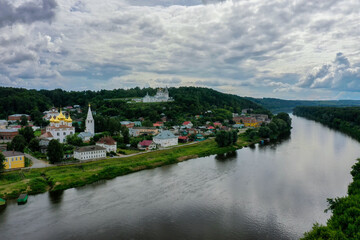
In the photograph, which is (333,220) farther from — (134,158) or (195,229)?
(134,158)

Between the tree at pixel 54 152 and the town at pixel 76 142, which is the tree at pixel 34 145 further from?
the tree at pixel 54 152

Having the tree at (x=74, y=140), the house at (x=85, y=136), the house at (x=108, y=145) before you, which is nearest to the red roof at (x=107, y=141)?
the house at (x=108, y=145)

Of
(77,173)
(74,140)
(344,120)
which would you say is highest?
(344,120)

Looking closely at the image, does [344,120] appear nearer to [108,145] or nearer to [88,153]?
[108,145]

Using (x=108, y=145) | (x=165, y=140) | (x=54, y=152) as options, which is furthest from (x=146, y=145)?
(x=54, y=152)

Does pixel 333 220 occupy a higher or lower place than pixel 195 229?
higher

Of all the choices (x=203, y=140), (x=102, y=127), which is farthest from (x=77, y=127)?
(x=203, y=140)
